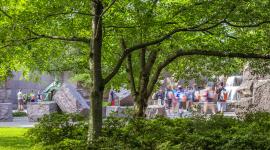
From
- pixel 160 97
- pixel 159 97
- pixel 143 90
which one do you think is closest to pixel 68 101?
pixel 160 97

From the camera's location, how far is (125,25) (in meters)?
12.1

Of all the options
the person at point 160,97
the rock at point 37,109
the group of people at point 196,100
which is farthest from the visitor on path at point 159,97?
the rock at point 37,109

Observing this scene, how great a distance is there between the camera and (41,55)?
15.2 meters

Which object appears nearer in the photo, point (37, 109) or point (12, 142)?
point (12, 142)

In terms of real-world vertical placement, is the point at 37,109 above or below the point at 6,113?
above

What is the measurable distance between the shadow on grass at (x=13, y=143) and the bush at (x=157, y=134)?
1.16 meters

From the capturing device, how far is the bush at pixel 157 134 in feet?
35.1

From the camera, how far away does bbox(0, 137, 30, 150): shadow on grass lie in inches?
555

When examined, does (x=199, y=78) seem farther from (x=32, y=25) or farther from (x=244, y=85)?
(x=244, y=85)

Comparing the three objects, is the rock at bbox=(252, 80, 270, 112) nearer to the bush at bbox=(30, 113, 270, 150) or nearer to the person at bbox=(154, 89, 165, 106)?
the bush at bbox=(30, 113, 270, 150)

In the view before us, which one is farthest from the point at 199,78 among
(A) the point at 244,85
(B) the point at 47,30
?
(A) the point at 244,85

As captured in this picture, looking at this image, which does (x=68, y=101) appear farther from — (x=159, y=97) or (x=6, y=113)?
(x=159, y=97)

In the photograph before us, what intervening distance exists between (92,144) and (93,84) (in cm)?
141

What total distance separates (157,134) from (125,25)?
2.42 metres
